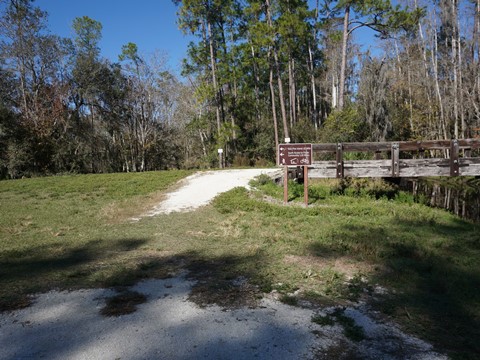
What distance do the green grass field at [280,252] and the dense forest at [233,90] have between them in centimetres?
1377

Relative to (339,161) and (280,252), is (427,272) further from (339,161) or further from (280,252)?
(339,161)

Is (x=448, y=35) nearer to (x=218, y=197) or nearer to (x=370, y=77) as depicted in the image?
(x=370, y=77)

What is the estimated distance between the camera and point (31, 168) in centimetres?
2066

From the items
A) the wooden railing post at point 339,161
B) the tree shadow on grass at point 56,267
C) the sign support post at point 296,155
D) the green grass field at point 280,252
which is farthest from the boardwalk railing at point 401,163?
the tree shadow on grass at point 56,267

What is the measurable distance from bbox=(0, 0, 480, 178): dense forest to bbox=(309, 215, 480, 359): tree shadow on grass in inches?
620

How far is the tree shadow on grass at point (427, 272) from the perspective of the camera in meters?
3.51

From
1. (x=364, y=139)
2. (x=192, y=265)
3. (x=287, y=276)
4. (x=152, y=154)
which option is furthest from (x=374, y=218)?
(x=152, y=154)

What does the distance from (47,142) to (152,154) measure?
39.4 feet

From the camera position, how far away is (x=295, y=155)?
393 inches

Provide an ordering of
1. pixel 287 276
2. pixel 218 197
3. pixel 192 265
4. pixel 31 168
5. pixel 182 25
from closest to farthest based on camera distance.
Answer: pixel 287 276 → pixel 192 265 → pixel 218 197 → pixel 31 168 → pixel 182 25

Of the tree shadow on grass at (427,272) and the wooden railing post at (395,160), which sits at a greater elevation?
the wooden railing post at (395,160)

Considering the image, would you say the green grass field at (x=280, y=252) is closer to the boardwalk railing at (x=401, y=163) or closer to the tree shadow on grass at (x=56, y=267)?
the tree shadow on grass at (x=56, y=267)

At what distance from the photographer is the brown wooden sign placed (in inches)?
392

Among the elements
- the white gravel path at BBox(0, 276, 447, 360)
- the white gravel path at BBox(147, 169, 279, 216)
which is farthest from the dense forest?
the white gravel path at BBox(0, 276, 447, 360)
